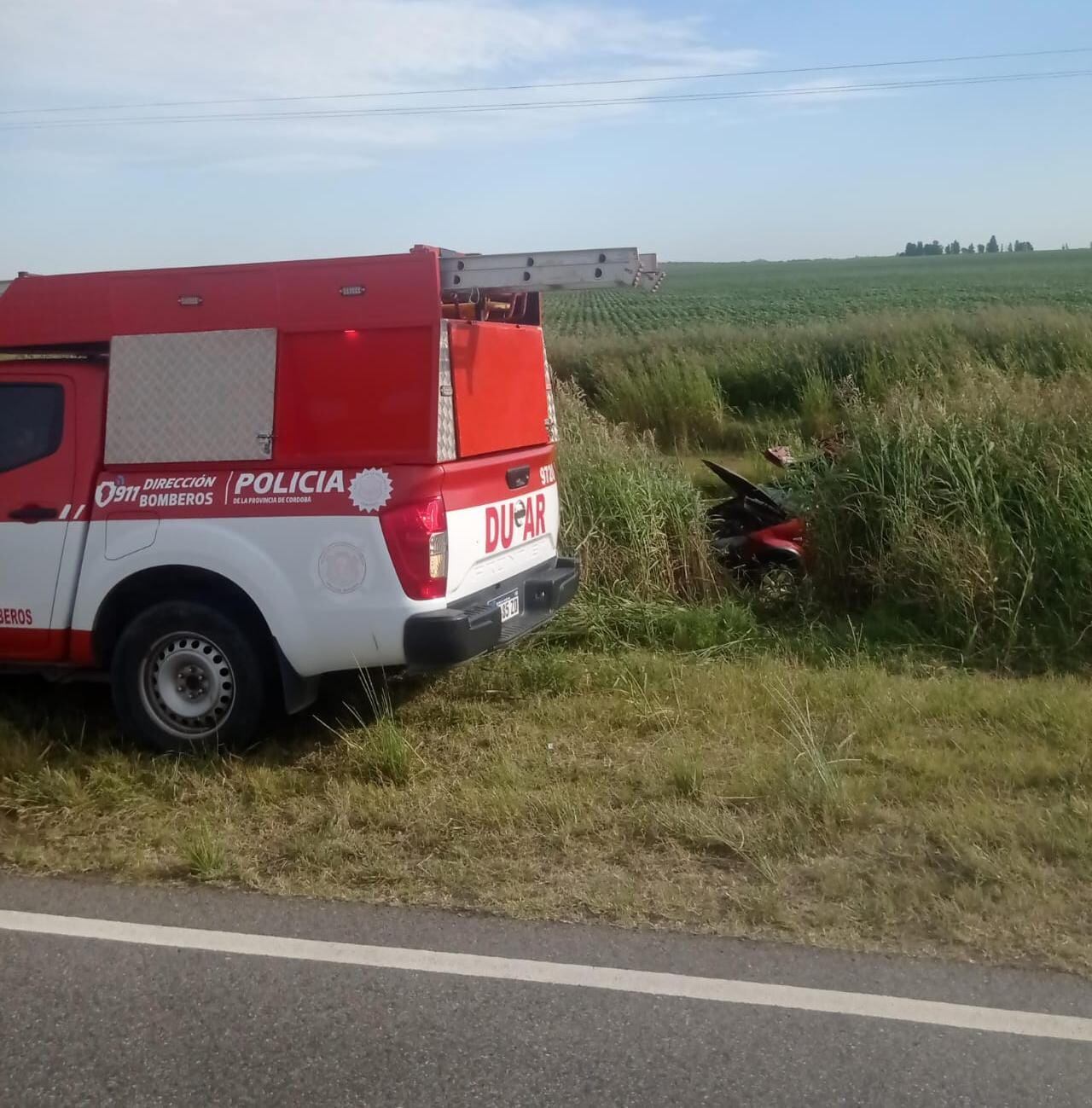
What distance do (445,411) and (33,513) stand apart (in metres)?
2.14

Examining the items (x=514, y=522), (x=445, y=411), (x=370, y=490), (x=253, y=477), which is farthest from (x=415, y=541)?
(x=514, y=522)

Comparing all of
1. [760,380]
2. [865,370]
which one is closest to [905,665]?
[865,370]

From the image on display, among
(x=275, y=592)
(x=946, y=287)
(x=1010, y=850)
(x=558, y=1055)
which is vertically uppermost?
(x=946, y=287)

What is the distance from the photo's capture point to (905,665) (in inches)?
287

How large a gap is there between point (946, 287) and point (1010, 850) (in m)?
61.1

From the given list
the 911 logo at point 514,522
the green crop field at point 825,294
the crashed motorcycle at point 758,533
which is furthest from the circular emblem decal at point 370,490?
the green crop field at point 825,294

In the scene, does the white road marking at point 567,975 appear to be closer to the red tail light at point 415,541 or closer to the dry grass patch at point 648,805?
the dry grass patch at point 648,805

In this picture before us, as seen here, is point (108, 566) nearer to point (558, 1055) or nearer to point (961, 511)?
point (558, 1055)

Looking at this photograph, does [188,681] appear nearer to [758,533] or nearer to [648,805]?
[648,805]

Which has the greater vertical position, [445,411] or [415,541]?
[445,411]

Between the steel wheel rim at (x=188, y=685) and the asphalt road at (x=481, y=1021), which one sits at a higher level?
the steel wheel rim at (x=188, y=685)

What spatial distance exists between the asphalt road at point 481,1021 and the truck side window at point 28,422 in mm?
2480

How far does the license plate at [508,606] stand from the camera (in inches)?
239

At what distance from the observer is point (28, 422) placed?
6090mm
